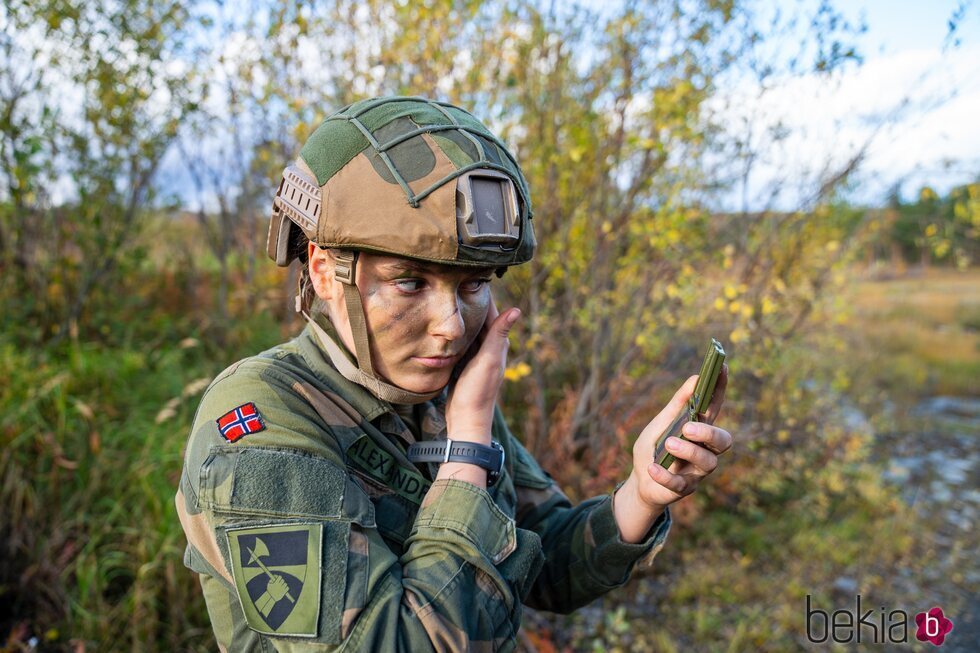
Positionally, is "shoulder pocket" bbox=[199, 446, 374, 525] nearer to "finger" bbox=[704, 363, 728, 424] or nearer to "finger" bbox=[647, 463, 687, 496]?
"finger" bbox=[647, 463, 687, 496]

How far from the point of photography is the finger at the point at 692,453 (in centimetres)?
138

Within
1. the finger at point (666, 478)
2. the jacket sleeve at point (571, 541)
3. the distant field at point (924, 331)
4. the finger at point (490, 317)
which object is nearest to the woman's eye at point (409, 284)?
the finger at point (490, 317)

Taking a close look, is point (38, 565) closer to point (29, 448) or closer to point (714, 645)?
point (29, 448)

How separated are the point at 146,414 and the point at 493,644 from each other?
408 centimetres

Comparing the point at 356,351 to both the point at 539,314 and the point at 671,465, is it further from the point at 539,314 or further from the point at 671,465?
the point at 539,314

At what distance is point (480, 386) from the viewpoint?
1.51 meters

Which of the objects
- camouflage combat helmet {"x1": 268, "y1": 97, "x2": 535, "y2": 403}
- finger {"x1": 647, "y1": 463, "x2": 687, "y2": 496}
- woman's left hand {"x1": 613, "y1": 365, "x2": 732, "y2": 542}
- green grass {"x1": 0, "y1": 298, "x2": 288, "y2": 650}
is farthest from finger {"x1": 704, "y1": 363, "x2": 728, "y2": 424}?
green grass {"x1": 0, "y1": 298, "x2": 288, "y2": 650}

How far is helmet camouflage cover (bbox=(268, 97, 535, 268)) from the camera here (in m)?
1.34

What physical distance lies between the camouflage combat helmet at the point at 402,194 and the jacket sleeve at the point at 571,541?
1.77 ft

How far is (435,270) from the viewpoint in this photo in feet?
4.66

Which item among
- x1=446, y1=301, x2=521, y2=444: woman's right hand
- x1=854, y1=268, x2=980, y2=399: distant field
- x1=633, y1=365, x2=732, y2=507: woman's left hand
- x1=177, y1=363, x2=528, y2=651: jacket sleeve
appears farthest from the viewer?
x1=854, y1=268, x2=980, y2=399: distant field

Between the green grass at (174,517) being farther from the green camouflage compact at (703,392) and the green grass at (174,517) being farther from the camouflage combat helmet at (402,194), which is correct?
the green camouflage compact at (703,392)

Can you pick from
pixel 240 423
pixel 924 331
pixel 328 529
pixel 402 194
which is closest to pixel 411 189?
pixel 402 194

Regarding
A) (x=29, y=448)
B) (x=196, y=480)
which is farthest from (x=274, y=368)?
(x=29, y=448)
